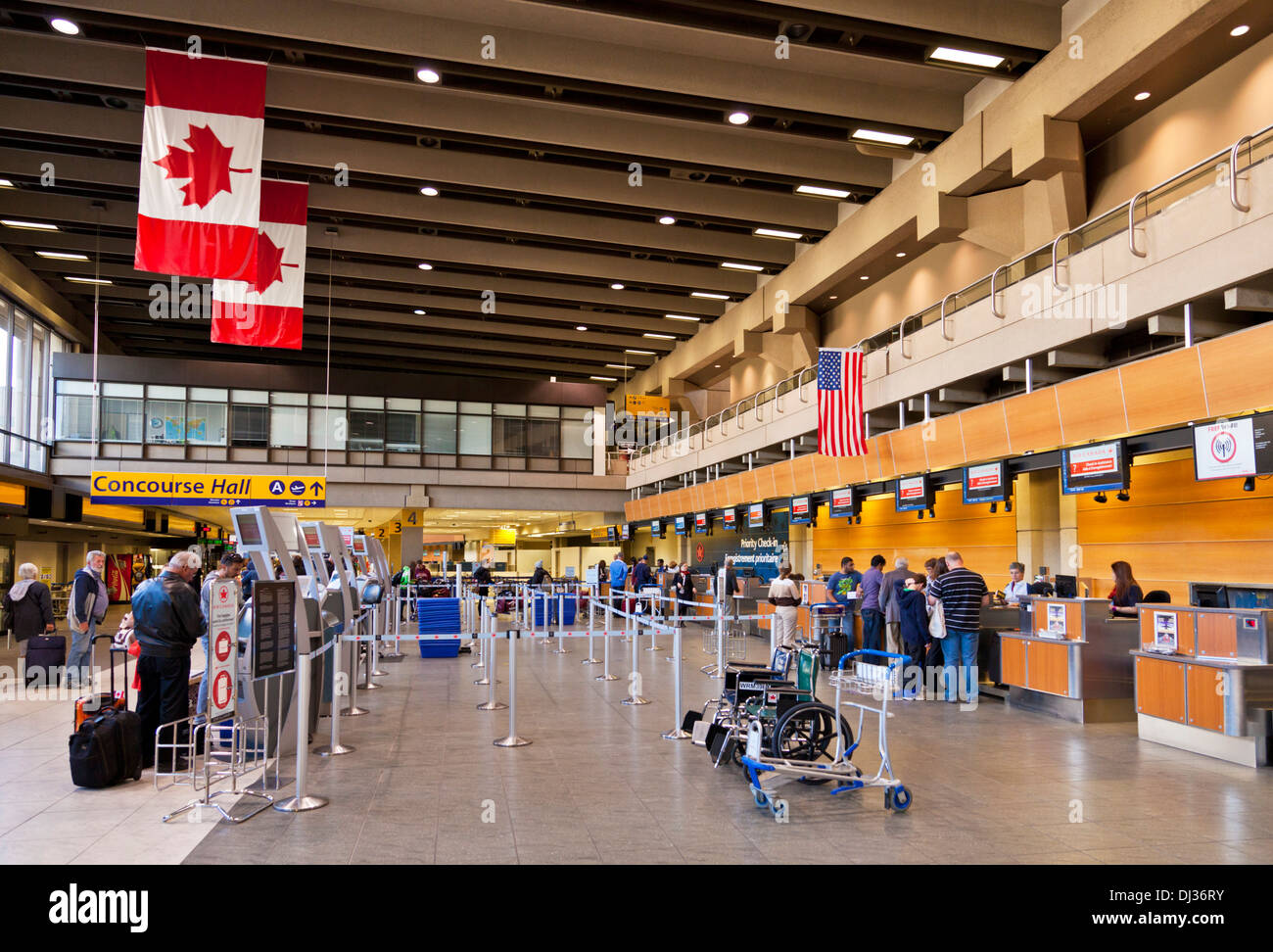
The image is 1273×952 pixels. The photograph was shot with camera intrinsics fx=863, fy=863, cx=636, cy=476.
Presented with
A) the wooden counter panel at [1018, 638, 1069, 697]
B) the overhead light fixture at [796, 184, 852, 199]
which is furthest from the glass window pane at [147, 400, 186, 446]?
the wooden counter panel at [1018, 638, 1069, 697]

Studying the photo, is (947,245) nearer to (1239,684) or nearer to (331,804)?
(1239,684)

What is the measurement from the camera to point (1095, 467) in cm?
1133

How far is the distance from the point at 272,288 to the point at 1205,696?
56.0ft

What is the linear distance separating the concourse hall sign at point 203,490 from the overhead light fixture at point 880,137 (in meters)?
17.1

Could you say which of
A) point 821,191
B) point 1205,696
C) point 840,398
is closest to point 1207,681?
point 1205,696

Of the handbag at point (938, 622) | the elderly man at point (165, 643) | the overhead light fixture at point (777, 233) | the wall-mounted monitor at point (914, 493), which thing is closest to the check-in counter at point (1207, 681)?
the handbag at point (938, 622)

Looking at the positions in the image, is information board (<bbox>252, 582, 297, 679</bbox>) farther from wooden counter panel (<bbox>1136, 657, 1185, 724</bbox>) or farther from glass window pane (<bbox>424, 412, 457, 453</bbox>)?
glass window pane (<bbox>424, 412, 457, 453</bbox>)

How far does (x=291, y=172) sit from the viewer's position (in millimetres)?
19625

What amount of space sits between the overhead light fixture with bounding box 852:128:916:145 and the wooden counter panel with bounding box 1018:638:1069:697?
1046 centimetres

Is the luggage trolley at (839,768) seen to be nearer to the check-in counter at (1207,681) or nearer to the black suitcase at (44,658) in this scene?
the check-in counter at (1207,681)

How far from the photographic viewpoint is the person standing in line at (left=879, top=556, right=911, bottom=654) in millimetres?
12125
